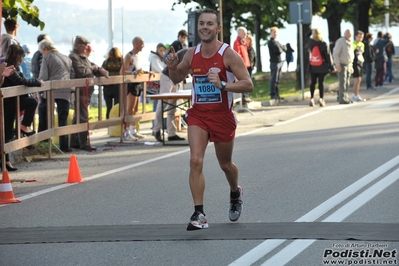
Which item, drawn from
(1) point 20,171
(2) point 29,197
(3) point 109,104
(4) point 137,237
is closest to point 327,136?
(3) point 109,104

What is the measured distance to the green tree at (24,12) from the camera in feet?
51.8

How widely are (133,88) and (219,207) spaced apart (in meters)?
8.59

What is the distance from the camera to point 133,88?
18.6 metres

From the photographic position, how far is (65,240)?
28.4 ft

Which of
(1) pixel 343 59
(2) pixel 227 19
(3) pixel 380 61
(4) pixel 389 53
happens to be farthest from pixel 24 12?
(4) pixel 389 53

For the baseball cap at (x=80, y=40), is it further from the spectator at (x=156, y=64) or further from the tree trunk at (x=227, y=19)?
the tree trunk at (x=227, y=19)

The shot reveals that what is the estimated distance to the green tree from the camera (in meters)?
15.8

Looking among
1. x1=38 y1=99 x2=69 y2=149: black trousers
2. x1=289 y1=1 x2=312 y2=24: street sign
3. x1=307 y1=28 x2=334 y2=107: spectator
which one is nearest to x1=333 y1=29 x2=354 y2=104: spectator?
x1=307 y1=28 x2=334 y2=107: spectator

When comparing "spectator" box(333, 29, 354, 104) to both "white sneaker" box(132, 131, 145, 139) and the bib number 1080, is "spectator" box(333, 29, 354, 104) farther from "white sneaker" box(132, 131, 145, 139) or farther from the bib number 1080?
the bib number 1080

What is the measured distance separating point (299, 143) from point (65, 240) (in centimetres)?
799

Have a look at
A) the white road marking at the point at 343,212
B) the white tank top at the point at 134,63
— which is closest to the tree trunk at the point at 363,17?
the white tank top at the point at 134,63

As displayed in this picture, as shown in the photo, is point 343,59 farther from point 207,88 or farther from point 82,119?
point 207,88

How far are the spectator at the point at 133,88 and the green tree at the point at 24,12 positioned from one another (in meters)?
2.12

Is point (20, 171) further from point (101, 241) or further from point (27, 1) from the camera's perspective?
point (101, 241)
